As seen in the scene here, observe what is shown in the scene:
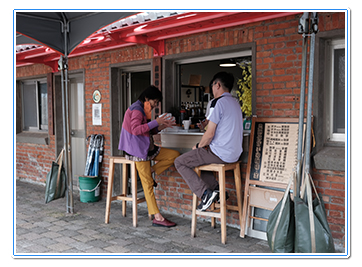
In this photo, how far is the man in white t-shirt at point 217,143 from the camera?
390 cm

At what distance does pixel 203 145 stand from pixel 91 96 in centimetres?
316

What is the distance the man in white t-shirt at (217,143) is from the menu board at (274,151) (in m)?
0.26

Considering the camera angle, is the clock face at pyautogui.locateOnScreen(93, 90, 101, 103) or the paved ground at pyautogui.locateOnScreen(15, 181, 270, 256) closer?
the paved ground at pyautogui.locateOnScreen(15, 181, 270, 256)

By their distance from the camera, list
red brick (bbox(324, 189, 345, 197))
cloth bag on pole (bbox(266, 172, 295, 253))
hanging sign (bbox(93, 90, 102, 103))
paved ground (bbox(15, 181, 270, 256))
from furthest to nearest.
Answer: hanging sign (bbox(93, 90, 102, 103)) → paved ground (bbox(15, 181, 270, 256)) → red brick (bbox(324, 189, 345, 197)) → cloth bag on pole (bbox(266, 172, 295, 253))

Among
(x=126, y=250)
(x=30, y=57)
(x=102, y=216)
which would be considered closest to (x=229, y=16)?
(x=126, y=250)

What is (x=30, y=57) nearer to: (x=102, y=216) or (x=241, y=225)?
(x=102, y=216)

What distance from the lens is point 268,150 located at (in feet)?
13.4

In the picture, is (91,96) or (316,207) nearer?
(316,207)

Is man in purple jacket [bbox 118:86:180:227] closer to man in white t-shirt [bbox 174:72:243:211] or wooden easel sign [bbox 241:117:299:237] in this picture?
man in white t-shirt [bbox 174:72:243:211]

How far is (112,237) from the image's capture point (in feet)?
13.9

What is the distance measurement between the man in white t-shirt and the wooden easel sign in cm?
26

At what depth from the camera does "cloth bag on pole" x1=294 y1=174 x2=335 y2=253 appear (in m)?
2.72

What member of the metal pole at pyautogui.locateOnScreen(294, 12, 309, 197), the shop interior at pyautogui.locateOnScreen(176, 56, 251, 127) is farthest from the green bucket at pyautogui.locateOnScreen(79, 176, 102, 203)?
the metal pole at pyautogui.locateOnScreen(294, 12, 309, 197)

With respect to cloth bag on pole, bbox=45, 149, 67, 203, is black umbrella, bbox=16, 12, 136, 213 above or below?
above
